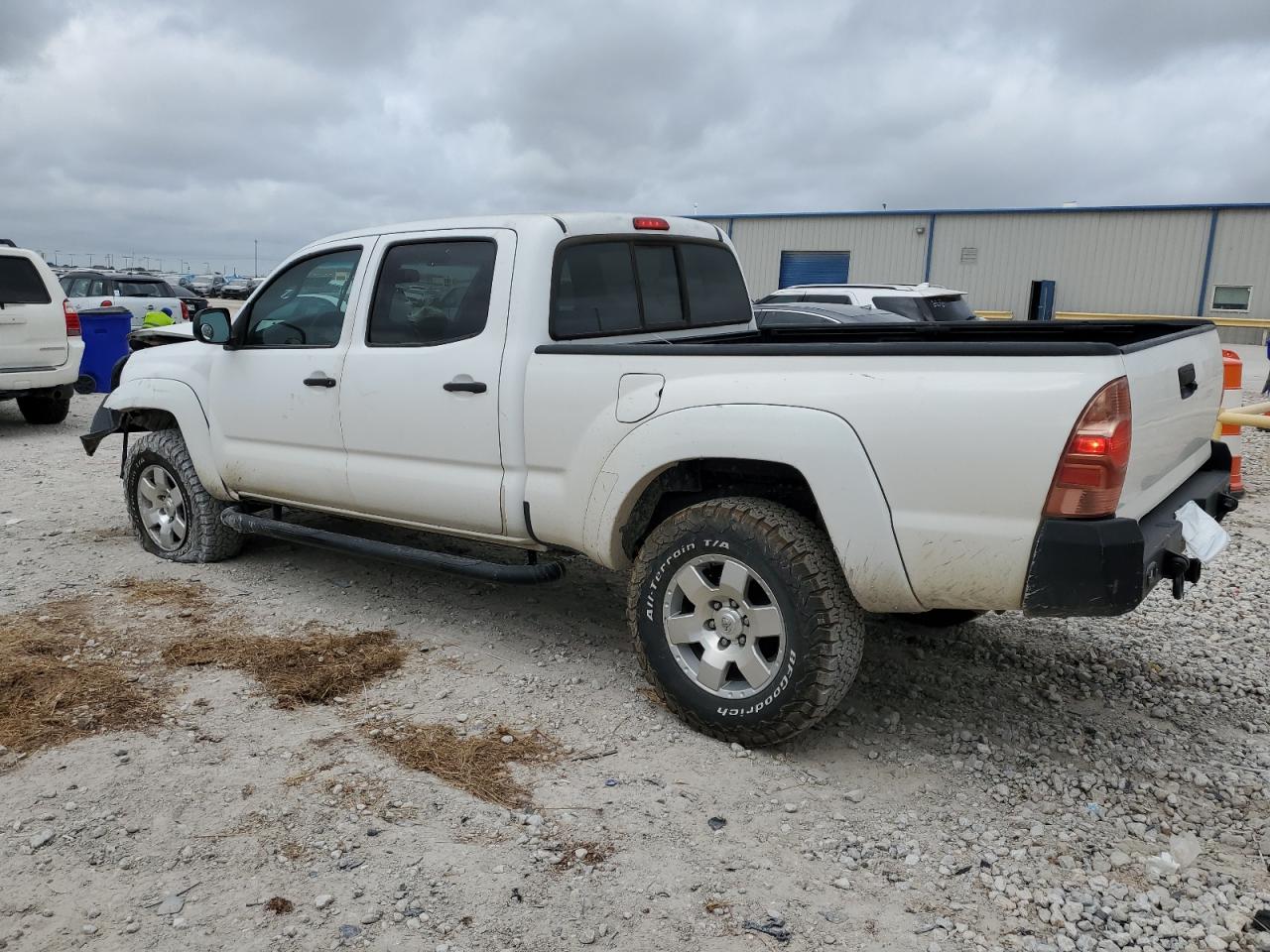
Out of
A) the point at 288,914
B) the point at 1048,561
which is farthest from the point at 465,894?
the point at 1048,561

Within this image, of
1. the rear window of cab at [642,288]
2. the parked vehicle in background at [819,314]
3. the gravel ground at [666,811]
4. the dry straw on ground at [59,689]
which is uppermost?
the rear window of cab at [642,288]

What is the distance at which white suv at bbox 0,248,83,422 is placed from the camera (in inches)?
408

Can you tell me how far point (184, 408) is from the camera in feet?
18.6

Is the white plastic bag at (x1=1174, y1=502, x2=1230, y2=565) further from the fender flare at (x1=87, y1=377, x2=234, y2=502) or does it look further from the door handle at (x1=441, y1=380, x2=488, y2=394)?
the fender flare at (x1=87, y1=377, x2=234, y2=502)

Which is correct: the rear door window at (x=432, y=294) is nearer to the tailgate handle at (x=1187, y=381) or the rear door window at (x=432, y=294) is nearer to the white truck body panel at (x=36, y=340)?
the tailgate handle at (x=1187, y=381)

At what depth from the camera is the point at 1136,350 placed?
10.4 feet

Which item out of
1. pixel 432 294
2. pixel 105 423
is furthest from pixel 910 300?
pixel 105 423

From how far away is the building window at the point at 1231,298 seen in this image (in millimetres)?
28062

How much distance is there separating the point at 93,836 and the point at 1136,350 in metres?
3.54

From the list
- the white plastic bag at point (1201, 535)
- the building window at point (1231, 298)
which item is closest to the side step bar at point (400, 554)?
the white plastic bag at point (1201, 535)

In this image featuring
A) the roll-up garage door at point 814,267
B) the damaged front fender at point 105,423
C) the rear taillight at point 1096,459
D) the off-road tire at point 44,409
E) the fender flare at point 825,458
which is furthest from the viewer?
the roll-up garage door at point 814,267

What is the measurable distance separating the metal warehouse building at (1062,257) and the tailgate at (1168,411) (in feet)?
75.4

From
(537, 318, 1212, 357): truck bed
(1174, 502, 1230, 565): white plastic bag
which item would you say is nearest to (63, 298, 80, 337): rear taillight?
(537, 318, 1212, 357): truck bed

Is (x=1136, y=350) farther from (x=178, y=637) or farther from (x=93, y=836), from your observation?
(x=178, y=637)
